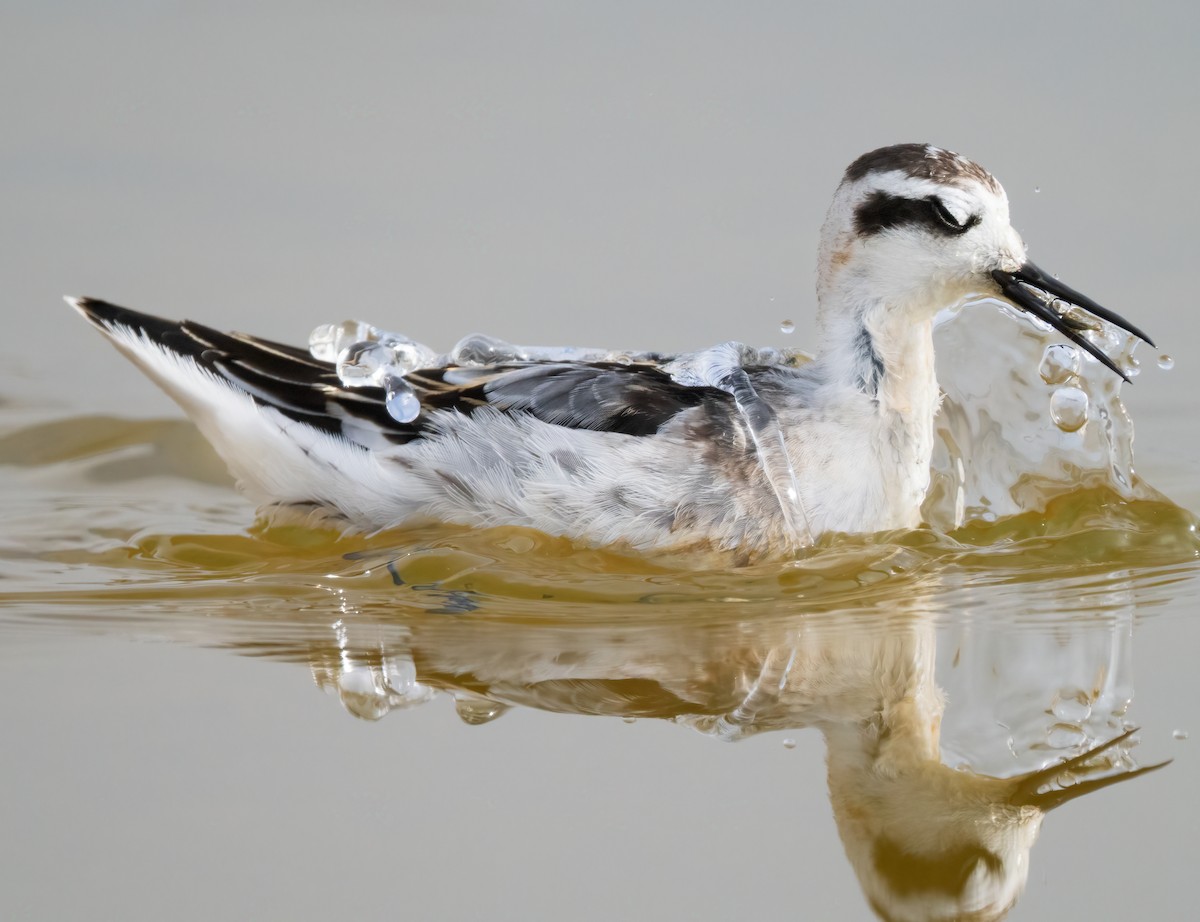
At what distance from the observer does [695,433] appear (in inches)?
222

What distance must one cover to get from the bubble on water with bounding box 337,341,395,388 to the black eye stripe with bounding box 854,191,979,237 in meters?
1.96

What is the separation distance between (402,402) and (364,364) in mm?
304

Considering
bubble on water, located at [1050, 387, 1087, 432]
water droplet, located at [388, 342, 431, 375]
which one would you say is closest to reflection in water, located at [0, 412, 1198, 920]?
bubble on water, located at [1050, 387, 1087, 432]

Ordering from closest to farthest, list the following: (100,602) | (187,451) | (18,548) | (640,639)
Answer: (640,639)
(100,602)
(18,548)
(187,451)

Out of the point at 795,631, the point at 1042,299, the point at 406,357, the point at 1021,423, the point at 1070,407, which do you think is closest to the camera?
the point at 795,631

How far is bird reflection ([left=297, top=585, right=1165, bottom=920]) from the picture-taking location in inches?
152

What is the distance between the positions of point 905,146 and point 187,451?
4.12 metres

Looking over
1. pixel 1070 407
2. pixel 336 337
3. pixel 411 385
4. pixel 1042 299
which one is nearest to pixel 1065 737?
pixel 1042 299

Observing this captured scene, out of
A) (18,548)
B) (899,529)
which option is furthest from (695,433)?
(18,548)

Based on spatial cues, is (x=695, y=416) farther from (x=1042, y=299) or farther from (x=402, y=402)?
(x=1042, y=299)

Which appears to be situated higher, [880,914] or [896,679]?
[896,679]

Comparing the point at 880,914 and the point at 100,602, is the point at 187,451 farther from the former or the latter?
the point at 880,914

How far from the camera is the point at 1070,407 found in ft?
21.1

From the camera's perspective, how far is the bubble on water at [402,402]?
19.2 feet
